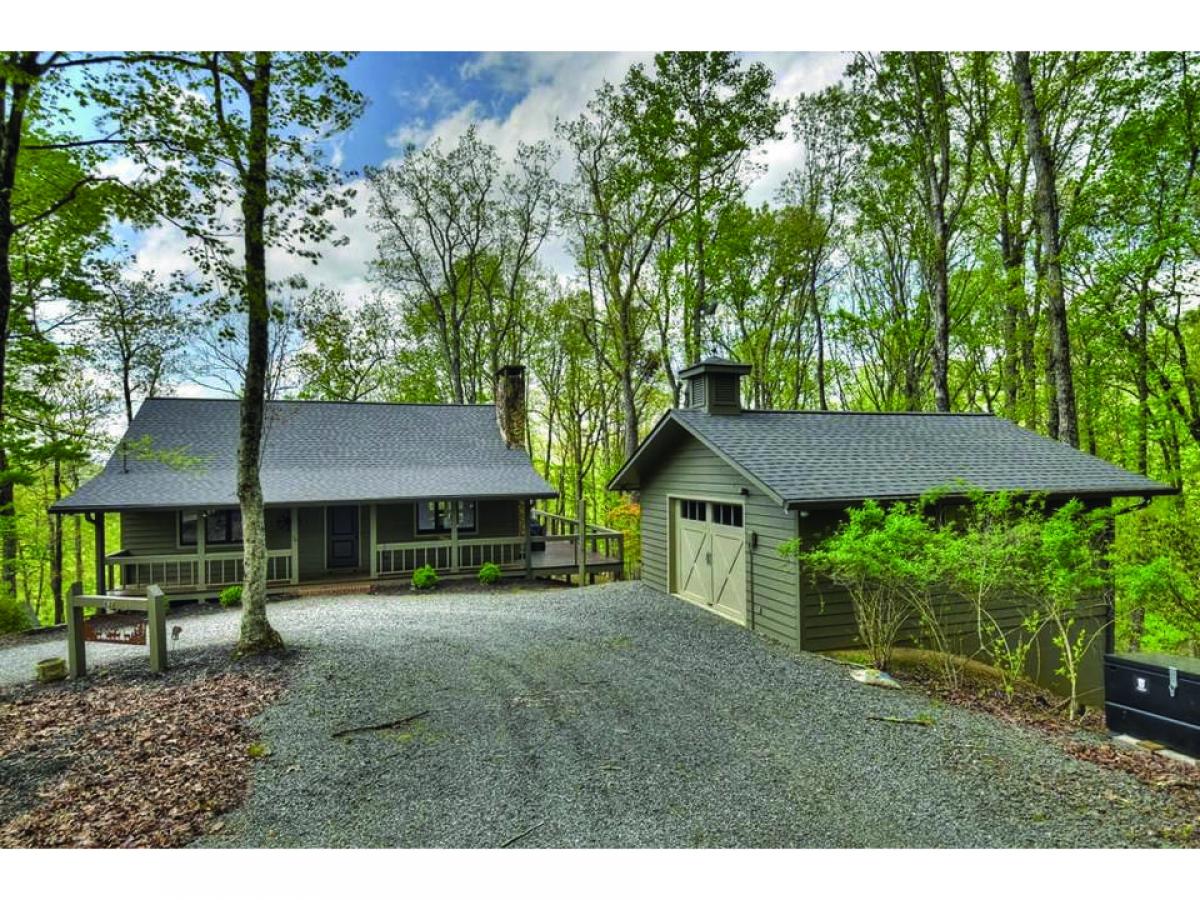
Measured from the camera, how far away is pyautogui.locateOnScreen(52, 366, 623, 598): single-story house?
10680mm

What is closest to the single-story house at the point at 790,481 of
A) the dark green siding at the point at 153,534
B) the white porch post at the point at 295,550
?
the white porch post at the point at 295,550

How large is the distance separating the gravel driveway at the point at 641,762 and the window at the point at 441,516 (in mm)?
6476

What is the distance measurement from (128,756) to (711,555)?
6693mm

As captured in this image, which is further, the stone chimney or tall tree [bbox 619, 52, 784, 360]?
the stone chimney

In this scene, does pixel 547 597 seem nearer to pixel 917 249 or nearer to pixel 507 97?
pixel 507 97

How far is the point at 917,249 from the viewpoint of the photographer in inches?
603

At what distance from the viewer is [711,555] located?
28.2 ft

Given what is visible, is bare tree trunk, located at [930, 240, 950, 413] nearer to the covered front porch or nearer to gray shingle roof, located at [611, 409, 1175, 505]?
gray shingle roof, located at [611, 409, 1175, 505]

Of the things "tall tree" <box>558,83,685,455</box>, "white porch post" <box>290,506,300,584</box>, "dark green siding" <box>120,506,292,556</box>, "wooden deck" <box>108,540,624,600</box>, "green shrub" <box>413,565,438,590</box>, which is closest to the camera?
"wooden deck" <box>108,540,624,600</box>

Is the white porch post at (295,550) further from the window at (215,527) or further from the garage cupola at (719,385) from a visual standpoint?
the garage cupola at (719,385)

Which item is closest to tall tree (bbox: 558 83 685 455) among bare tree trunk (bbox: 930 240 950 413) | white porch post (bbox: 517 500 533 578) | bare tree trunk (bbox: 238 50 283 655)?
white porch post (bbox: 517 500 533 578)

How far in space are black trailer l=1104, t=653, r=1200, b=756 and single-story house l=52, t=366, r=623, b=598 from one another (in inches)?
342

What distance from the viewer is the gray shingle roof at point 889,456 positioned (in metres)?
6.89

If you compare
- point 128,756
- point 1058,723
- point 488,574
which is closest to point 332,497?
point 488,574
